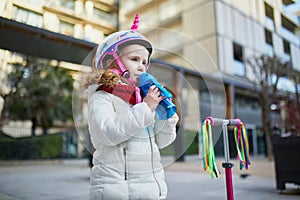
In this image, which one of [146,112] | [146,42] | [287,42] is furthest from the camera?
[287,42]

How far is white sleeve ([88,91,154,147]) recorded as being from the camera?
1056 mm

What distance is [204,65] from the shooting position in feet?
4.74

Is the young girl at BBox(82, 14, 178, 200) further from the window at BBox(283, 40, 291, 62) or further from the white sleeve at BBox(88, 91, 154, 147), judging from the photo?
the window at BBox(283, 40, 291, 62)

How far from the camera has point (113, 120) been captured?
3.62 ft

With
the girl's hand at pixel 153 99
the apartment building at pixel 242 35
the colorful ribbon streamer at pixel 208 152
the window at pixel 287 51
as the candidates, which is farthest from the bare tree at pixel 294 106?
the girl's hand at pixel 153 99

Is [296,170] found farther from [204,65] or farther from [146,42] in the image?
[146,42]

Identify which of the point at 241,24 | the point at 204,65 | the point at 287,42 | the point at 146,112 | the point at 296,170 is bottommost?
the point at 296,170

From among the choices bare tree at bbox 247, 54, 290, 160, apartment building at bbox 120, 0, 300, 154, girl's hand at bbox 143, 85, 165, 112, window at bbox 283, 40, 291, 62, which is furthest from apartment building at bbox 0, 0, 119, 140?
window at bbox 283, 40, 291, 62

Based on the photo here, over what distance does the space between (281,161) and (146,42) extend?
3.12 m

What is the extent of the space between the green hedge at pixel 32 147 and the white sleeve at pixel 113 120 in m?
11.7

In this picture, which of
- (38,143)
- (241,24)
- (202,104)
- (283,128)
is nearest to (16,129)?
(38,143)

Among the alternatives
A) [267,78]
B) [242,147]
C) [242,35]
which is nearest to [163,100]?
[242,147]

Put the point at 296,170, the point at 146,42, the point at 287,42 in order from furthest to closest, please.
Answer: the point at 287,42
the point at 296,170
the point at 146,42

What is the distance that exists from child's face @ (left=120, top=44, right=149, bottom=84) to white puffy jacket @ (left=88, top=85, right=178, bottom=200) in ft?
0.45
